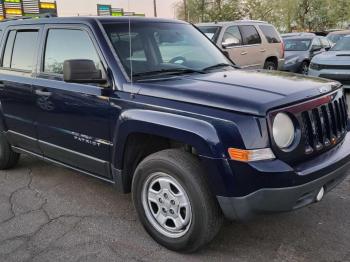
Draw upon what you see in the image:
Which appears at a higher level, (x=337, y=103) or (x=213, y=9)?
(x=213, y=9)

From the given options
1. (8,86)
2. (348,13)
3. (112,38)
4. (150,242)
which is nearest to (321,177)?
(150,242)

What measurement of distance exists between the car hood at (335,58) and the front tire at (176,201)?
26.1 ft

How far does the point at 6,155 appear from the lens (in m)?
5.32

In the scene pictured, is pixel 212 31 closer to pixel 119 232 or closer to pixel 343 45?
pixel 343 45

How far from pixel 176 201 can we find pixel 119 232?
0.74 meters

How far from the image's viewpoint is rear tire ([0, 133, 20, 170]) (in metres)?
5.24

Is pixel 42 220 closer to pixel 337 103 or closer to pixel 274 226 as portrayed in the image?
pixel 274 226

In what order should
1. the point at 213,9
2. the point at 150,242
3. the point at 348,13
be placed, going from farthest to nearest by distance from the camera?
the point at 348,13
the point at 213,9
the point at 150,242

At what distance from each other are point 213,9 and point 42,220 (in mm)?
30112

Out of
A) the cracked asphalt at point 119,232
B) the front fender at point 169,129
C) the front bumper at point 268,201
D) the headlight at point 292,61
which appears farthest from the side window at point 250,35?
the front bumper at point 268,201

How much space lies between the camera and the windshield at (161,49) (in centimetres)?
381

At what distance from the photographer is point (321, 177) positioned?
3.09m

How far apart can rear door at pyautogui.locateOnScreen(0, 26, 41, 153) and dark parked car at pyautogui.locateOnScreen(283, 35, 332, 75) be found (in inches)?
375

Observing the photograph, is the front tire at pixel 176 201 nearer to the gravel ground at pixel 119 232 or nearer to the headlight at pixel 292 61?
Result: the gravel ground at pixel 119 232
